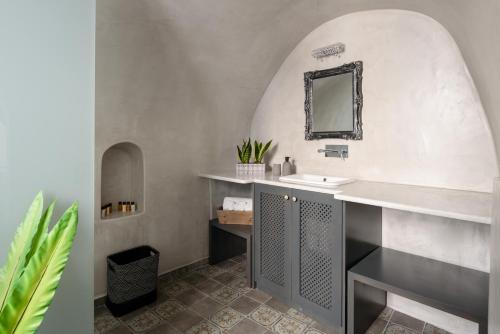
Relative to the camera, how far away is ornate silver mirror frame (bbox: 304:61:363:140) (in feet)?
8.08

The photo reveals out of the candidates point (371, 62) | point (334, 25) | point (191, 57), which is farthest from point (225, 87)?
point (371, 62)

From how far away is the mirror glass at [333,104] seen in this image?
2547mm

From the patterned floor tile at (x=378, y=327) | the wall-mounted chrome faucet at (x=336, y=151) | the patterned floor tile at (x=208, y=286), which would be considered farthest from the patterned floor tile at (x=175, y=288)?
the wall-mounted chrome faucet at (x=336, y=151)

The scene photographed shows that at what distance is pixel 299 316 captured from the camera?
7.34 ft

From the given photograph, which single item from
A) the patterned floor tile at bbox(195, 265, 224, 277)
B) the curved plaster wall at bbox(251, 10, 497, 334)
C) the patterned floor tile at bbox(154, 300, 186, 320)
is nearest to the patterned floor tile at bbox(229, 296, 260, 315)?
the patterned floor tile at bbox(154, 300, 186, 320)

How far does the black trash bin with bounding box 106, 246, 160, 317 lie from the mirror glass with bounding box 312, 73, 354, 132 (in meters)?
2.01

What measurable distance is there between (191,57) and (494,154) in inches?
95.6

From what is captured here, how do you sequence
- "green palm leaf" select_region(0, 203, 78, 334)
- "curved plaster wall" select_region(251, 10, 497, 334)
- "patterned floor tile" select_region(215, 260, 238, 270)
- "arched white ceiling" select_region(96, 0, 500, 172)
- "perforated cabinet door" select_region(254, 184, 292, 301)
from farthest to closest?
"patterned floor tile" select_region(215, 260, 238, 270) → "perforated cabinet door" select_region(254, 184, 292, 301) → "curved plaster wall" select_region(251, 10, 497, 334) → "arched white ceiling" select_region(96, 0, 500, 172) → "green palm leaf" select_region(0, 203, 78, 334)

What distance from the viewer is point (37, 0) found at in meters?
1.07

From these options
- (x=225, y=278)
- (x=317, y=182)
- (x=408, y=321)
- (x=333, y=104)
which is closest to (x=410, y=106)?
(x=333, y=104)

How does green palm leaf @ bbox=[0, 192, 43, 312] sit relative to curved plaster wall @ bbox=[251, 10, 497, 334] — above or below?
below

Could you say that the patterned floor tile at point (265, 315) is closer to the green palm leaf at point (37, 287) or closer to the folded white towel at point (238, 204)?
the folded white towel at point (238, 204)

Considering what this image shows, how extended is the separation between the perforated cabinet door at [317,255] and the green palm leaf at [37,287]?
65.3 inches

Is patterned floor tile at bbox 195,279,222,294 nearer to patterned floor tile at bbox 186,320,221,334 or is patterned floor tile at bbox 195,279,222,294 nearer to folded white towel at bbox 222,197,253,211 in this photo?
patterned floor tile at bbox 186,320,221,334
